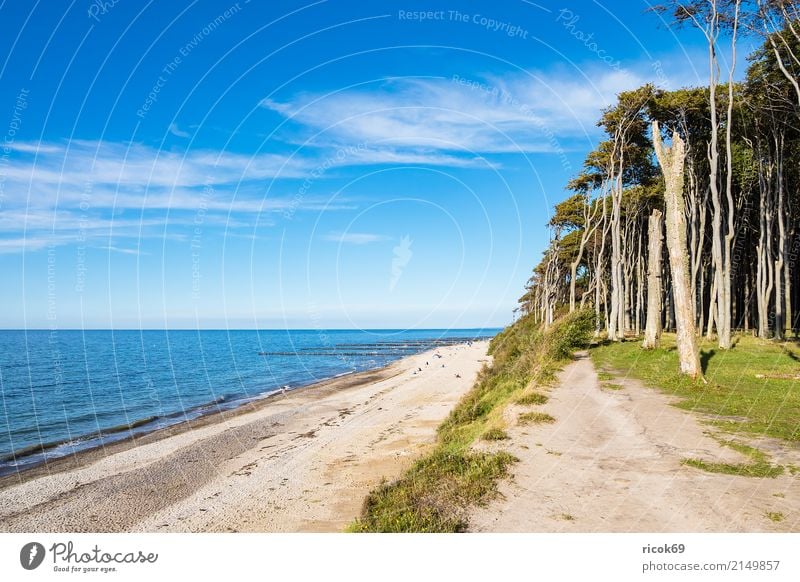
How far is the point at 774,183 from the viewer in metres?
30.4

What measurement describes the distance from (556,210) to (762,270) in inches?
822

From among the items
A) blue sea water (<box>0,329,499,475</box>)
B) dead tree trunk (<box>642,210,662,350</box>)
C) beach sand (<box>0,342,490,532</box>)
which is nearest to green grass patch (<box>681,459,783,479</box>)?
beach sand (<box>0,342,490,532</box>)

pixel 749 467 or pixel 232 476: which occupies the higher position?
pixel 749 467

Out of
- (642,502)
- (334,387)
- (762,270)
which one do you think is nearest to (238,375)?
(334,387)

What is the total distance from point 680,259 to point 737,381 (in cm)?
433

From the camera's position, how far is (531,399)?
13.4 meters

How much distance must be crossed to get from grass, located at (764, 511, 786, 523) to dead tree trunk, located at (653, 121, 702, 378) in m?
10.7

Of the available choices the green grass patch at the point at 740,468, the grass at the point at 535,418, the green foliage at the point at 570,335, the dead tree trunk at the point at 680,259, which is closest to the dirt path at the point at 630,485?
the green grass patch at the point at 740,468

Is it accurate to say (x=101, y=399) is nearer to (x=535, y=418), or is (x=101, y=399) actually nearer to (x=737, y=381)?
(x=535, y=418)

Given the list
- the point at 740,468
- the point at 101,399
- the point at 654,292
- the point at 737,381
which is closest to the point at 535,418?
the point at 740,468

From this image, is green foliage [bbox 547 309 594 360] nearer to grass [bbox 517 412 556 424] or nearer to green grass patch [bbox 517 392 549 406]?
green grass patch [bbox 517 392 549 406]

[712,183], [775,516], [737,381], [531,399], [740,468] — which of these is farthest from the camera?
[712,183]

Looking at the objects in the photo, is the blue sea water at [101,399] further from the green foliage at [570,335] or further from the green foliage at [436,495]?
the green foliage at [570,335]

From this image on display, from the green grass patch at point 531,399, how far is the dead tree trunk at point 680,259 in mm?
5566
